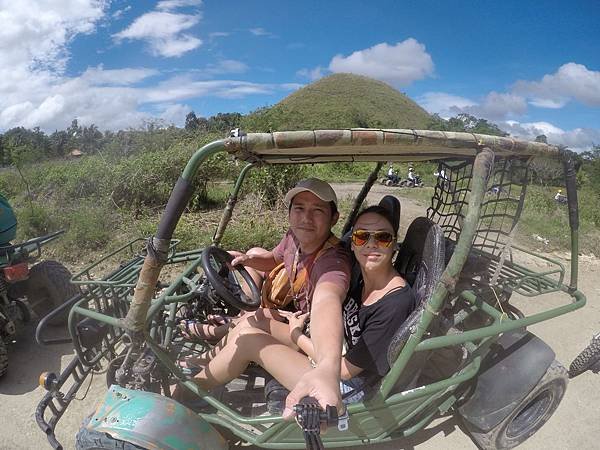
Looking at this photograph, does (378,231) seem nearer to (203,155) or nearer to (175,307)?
(203,155)

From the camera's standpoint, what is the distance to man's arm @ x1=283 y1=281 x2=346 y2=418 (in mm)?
1412

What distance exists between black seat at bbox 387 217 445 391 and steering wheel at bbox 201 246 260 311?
83cm

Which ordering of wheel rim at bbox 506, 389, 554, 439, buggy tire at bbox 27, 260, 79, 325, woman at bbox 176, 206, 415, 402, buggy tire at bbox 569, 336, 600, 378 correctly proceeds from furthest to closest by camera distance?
1. buggy tire at bbox 27, 260, 79, 325
2. buggy tire at bbox 569, 336, 600, 378
3. wheel rim at bbox 506, 389, 554, 439
4. woman at bbox 176, 206, 415, 402

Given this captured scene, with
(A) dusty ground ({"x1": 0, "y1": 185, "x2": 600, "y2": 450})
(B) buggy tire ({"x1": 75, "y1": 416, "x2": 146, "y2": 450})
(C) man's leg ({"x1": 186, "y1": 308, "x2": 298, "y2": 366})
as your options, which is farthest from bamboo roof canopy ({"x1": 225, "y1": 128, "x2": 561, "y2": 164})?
(A) dusty ground ({"x1": 0, "y1": 185, "x2": 600, "y2": 450})

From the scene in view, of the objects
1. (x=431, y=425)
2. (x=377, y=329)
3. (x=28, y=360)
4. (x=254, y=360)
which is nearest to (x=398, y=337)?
(x=377, y=329)

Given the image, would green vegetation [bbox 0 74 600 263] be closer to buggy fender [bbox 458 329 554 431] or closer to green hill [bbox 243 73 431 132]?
buggy fender [bbox 458 329 554 431]

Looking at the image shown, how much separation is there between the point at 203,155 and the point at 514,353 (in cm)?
211

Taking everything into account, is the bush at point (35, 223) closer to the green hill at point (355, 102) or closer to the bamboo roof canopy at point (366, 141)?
the bamboo roof canopy at point (366, 141)

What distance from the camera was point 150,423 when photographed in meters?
1.82

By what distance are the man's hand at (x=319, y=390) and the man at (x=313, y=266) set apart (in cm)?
8

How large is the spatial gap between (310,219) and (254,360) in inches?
32.8

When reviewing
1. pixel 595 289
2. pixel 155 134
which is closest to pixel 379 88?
pixel 155 134

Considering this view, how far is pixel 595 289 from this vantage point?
17.4 ft

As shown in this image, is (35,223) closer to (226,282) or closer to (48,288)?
(48,288)
